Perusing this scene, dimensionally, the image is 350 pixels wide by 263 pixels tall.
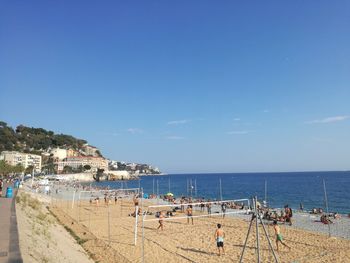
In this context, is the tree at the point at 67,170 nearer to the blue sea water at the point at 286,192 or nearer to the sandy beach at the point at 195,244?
the blue sea water at the point at 286,192

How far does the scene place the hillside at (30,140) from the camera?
148 meters

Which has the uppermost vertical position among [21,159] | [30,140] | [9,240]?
[30,140]

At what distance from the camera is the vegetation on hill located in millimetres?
147600

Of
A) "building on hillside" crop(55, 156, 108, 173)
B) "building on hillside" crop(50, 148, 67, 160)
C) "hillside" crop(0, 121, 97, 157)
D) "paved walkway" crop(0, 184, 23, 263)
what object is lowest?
→ "paved walkway" crop(0, 184, 23, 263)

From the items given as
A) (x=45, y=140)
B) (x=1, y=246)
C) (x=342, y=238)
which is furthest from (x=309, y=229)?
(x=45, y=140)

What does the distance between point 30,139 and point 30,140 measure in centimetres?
132

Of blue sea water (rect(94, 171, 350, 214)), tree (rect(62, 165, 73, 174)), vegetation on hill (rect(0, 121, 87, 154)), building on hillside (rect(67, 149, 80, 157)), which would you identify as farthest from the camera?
building on hillside (rect(67, 149, 80, 157))

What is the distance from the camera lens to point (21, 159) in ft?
421

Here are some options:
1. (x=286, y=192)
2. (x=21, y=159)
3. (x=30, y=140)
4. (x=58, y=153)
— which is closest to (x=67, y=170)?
(x=58, y=153)

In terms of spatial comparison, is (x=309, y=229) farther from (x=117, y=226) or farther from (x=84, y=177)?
(x=84, y=177)

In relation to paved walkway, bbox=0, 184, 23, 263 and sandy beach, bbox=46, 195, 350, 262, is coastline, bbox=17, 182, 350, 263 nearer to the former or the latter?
sandy beach, bbox=46, 195, 350, 262

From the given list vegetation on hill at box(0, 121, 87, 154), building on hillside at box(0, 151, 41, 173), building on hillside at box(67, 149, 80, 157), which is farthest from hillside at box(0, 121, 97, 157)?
building on hillside at box(0, 151, 41, 173)

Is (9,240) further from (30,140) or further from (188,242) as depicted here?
(30,140)

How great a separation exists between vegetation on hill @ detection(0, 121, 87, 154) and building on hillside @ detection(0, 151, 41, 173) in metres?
12.4
